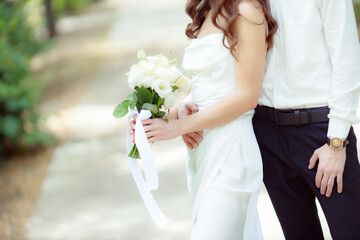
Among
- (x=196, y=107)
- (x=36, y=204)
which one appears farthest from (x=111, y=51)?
(x=196, y=107)

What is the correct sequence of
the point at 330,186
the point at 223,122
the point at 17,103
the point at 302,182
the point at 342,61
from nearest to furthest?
the point at 342,61 < the point at 330,186 < the point at 223,122 < the point at 302,182 < the point at 17,103

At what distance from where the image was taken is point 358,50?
2.18m

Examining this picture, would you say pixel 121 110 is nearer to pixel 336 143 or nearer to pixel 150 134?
pixel 150 134

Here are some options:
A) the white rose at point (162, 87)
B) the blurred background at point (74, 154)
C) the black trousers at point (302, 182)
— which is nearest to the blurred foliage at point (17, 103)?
the blurred background at point (74, 154)

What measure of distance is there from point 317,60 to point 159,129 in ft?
2.40

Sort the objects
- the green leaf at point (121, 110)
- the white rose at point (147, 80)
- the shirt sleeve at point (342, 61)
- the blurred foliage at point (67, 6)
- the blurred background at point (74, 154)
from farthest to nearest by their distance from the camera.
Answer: the blurred foliage at point (67, 6) → the blurred background at point (74, 154) → the green leaf at point (121, 110) → the white rose at point (147, 80) → the shirt sleeve at point (342, 61)

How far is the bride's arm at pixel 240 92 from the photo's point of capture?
7.23 ft

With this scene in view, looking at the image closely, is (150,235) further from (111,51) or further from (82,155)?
(111,51)

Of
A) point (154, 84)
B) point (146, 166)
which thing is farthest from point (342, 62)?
point (146, 166)

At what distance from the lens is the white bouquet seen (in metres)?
2.35

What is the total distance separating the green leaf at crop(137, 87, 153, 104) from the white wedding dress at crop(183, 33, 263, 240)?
0.72 feet

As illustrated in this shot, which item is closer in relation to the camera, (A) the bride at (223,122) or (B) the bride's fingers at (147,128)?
(A) the bride at (223,122)

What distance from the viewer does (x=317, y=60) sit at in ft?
7.35

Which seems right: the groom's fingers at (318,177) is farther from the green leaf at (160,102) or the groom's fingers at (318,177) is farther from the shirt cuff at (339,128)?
the green leaf at (160,102)
